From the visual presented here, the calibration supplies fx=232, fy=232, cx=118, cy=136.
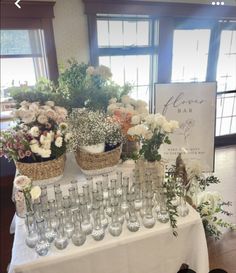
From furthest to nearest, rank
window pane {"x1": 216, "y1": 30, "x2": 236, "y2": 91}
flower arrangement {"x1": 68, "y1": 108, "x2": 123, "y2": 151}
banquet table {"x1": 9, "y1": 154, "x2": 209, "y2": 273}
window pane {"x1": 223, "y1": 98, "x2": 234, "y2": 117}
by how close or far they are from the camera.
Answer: window pane {"x1": 223, "y1": 98, "x2": 234, "y2": 117} < window pane {"x1": 216, "y1": 30, "x2": 236, "y2": 91} < flower arrangement {"x1": 68, "y1": 108, "x2": 123, "y2": 151} < banquet table {"x1": 9, "y1": 154, "x2": 209, "y2": 273}

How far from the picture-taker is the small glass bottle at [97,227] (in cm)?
116

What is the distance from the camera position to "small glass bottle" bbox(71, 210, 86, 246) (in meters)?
1.14

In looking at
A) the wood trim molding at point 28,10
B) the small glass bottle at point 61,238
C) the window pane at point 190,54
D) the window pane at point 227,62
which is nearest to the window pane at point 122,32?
the window pane at point 190,54

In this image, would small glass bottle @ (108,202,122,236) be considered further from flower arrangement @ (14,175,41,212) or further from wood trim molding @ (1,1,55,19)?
wood trim molding @ (1,1,55,19)

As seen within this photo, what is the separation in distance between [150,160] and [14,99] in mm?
945

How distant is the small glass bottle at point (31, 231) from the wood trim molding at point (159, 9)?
2.58m

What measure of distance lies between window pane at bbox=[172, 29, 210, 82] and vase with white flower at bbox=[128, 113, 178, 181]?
263 cm

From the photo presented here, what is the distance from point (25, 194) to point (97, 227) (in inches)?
15.7

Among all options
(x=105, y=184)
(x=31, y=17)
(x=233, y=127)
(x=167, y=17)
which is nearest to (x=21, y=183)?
(x=105, y=184)

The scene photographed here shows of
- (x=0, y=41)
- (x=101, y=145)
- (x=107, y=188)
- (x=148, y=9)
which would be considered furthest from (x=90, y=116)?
(x=148, y=9)

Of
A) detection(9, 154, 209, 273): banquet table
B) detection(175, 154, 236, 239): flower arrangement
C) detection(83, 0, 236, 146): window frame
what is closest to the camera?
detection(9, 154, 209, 273): banquet table

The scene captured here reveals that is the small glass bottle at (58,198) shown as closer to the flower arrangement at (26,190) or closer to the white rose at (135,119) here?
the flower arrangement at (26,190)

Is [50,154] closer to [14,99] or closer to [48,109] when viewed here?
[48,109]

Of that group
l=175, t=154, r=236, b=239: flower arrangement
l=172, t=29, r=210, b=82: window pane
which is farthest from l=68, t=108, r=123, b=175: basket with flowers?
l=172, t=29, r=210, b=82: window pane
